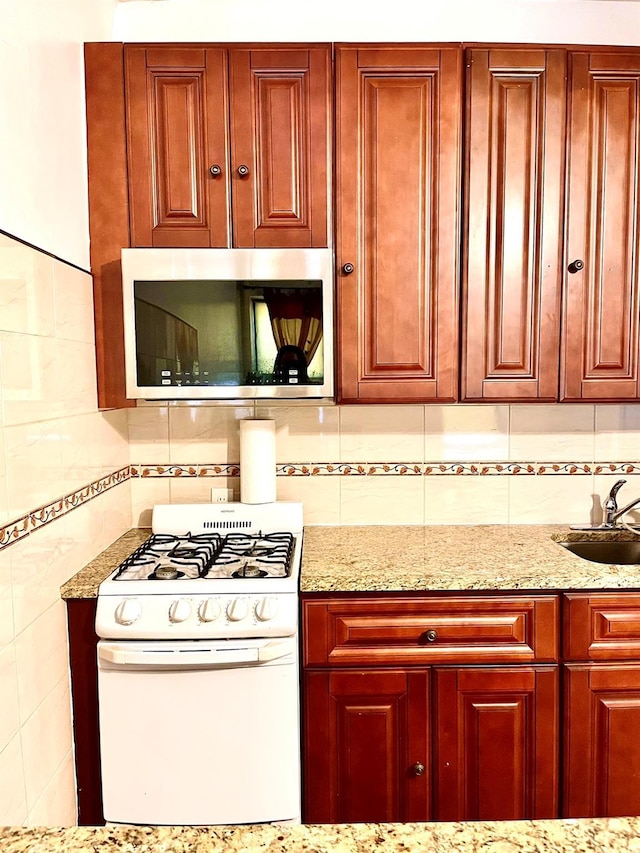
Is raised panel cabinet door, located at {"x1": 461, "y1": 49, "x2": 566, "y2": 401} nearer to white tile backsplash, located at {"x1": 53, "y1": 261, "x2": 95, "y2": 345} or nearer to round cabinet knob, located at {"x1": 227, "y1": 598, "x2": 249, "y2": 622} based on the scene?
round cabinet knob, located at {"x1": 227, "y1": 598, "x2": 249, "y2": 622}

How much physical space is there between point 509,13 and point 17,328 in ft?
6.46

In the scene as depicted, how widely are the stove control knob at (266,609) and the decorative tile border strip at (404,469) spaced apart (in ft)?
2.42

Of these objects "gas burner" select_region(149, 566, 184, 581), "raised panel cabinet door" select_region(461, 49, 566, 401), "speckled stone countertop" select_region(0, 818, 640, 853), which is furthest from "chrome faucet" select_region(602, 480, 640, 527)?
"speckled stone countertop" select_region(0, 818, 640, 853)

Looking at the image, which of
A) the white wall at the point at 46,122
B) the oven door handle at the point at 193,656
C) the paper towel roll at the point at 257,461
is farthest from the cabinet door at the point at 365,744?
the white wall at the point at 46,122

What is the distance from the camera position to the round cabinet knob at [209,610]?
163 centimetres

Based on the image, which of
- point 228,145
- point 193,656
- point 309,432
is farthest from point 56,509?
point 228,145

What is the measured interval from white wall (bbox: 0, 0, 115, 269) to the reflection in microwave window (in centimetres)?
30

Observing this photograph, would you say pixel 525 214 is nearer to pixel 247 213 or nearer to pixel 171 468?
pixel 247 213

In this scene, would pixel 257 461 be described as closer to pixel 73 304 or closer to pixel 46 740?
pixel 73 304

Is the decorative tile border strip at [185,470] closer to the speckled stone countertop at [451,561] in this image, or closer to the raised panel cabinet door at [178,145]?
the speckled stone countertop at [451,561]

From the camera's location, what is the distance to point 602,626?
1.78m

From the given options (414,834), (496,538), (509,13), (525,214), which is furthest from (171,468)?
(509,13)

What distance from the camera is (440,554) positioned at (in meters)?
1.96

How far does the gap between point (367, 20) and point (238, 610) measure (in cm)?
203
